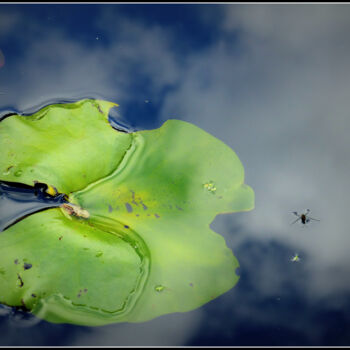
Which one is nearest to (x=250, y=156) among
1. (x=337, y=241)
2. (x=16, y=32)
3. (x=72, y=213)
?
(x=337, y=241)

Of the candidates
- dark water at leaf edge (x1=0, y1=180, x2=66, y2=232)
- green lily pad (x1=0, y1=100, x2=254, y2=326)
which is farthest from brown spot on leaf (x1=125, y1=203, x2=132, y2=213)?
dark water at leaf edge (x1=0, y1=180, x2=66, y2=232)

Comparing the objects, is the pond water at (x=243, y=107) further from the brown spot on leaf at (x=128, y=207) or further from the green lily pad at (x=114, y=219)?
the brown spot on leaf at (x=128, y=207)

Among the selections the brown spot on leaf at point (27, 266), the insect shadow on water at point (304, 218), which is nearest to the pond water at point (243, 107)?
the insect shadow on water at point (304, 218)

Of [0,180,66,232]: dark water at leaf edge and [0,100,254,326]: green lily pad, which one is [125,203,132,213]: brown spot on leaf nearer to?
[0,100,254,326]: green lily pad

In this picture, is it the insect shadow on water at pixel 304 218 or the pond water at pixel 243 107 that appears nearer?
the pond water at pixel 243 107

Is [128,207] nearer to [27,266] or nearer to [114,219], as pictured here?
[114,219]

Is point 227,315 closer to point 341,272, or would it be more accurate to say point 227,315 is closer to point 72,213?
point 341,272

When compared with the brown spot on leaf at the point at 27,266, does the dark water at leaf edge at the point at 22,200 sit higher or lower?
higher
